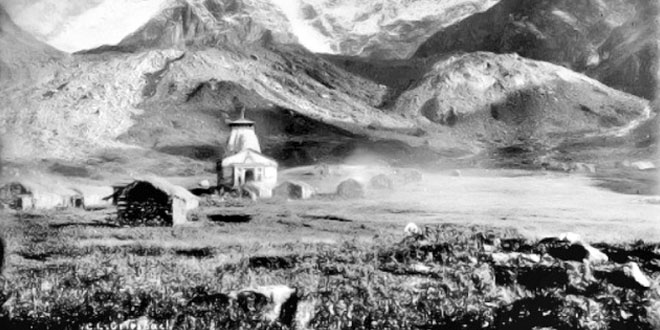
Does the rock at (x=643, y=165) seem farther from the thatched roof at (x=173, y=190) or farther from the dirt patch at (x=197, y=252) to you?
the thatched roof at (x=173, y=190)

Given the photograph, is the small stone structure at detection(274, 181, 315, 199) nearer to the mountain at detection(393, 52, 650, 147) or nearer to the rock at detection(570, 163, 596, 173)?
the mountain at detection(393, 52, 650, 147)

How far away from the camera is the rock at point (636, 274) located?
7.64 meters

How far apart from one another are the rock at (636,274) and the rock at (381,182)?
2591 mm

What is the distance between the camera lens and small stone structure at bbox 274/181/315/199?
8.07 meters

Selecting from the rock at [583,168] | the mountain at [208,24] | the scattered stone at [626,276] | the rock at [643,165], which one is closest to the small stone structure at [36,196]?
the mountain at [208,24]

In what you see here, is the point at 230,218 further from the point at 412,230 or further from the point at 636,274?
the point at 636,274

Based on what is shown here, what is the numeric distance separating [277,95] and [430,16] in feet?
6.90

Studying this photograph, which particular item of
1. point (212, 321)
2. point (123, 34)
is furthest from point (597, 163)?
point (123, 34)

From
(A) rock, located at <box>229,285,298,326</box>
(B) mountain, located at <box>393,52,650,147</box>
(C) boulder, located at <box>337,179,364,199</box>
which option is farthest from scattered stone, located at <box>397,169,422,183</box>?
(A) rock, located at <box>229,285,298,326</box>

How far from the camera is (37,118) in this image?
8.30m

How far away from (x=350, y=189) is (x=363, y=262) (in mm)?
820

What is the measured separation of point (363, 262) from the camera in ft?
25.5

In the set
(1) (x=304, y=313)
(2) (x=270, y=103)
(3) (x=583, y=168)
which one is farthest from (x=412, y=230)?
(2) (x=270, y=103)

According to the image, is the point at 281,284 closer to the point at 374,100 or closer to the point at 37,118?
the point at 374,100
